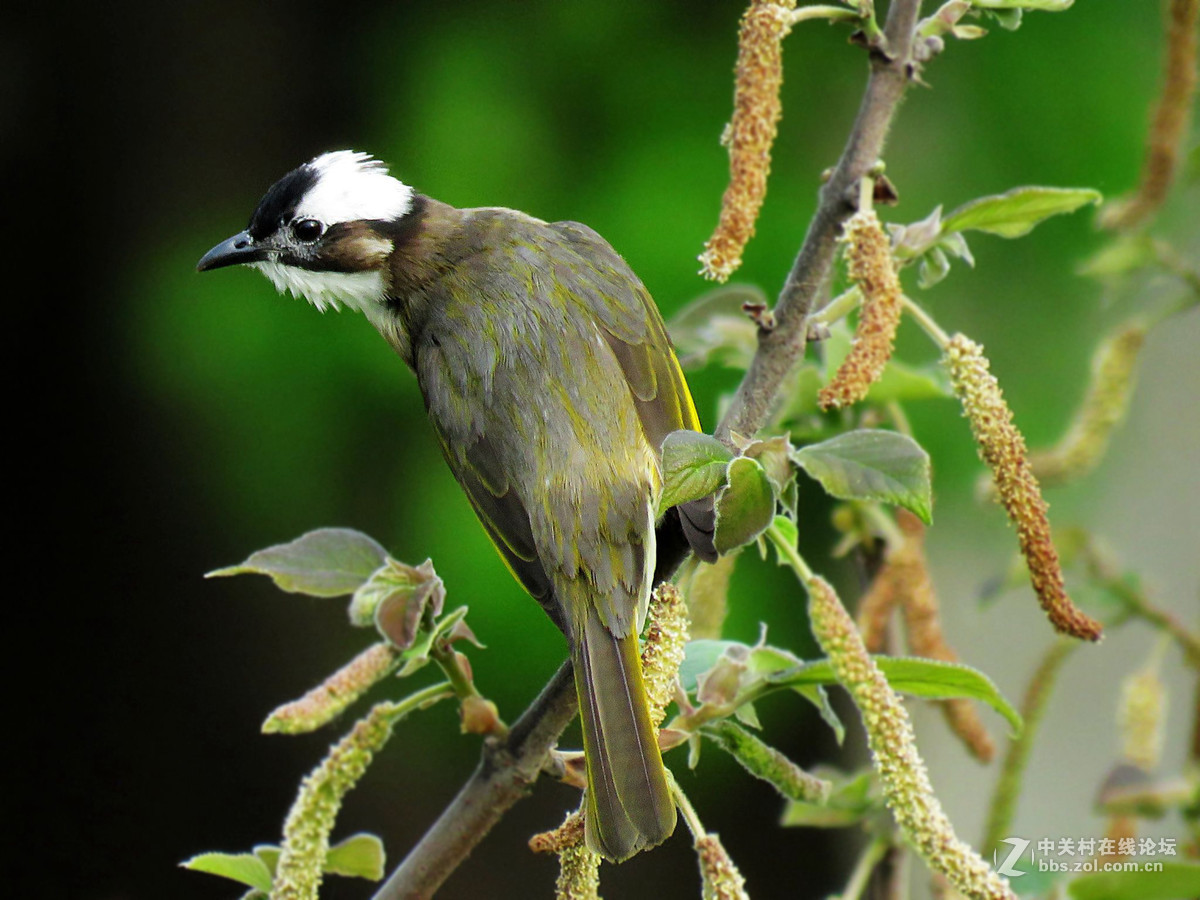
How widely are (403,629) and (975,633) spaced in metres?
2.75

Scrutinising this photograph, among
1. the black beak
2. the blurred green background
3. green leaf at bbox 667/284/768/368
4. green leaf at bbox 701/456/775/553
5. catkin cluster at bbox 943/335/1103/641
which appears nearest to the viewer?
green leaf at bbox 701/456/775/553

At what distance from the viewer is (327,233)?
1483mm

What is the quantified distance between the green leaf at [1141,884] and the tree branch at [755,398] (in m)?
0.48

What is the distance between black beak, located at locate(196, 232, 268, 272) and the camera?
142cm

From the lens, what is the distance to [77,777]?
10.1 feet

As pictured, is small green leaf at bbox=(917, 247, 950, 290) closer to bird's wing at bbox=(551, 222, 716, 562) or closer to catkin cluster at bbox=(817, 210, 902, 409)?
catkin cluster at bbox=(817, 210, 902, 409)

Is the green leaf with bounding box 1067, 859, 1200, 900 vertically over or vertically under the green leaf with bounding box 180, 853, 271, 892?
over

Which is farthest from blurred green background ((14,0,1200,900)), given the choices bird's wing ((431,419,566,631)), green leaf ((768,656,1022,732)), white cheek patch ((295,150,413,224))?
green leaf ((768,656,1022,732))

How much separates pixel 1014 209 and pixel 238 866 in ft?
2.52

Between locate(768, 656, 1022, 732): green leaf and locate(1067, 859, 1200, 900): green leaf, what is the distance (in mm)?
181

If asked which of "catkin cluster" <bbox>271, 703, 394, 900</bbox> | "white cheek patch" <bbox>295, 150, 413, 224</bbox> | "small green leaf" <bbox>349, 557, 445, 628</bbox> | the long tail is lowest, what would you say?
"catkin cluster" <bbox>271, 703, 394, 900</bbox>

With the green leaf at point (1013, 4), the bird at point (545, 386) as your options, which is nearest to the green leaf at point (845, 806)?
the bird at point (545, 386)

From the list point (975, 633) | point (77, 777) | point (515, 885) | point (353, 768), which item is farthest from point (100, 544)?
point (353, 768)

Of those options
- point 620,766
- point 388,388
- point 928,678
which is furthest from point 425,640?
point 388,388
